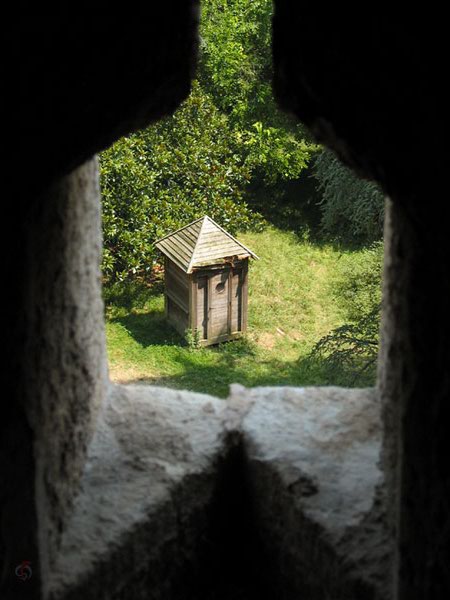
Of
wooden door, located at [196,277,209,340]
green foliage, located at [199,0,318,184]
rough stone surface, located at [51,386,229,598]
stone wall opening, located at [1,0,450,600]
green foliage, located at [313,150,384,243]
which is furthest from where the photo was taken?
green foliage, located at [199,0,318,184]

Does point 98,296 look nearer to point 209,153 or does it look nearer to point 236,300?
point 236,300

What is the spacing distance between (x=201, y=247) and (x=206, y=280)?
0.39 m

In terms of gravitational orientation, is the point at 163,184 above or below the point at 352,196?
above

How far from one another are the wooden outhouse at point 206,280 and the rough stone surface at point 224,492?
5.03 m

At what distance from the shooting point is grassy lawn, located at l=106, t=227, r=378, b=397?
23.4ft

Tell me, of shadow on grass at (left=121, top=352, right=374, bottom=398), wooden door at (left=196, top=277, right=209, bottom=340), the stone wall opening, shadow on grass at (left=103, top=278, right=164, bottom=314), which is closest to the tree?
shadow on grass at (left=103, top=278, right=164, bottom=314)

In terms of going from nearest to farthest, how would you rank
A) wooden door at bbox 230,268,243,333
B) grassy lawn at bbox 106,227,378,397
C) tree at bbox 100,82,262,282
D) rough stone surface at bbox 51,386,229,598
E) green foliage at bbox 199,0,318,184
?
1. rough stone surface at bbox 51,386,229,598
2. grassy lawn at bbox 106,227,378,397
3. wooden door at bbox 230,268,243,333
4. tree at bbox 100,82,262,282
5. green foliage at bbox 199,0,318,184

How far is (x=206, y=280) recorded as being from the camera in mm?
7598

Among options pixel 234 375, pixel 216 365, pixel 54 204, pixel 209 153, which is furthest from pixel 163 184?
pixel 54 204

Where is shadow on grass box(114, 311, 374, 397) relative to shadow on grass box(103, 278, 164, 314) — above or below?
below

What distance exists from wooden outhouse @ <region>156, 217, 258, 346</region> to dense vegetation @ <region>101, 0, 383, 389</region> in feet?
0.83

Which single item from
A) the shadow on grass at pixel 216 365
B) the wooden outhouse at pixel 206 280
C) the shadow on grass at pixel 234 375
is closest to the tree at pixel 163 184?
the wooden outhouse at pixel 206 280

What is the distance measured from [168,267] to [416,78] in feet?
22.9

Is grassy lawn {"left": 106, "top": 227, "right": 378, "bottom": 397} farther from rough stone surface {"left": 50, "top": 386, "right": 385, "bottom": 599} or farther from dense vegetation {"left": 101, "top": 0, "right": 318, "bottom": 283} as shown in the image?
rough stone surface {"left": 50, "top": 386, "right": 385, "bottom": 599}
